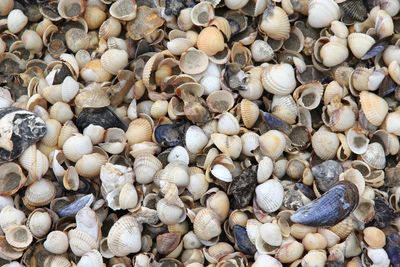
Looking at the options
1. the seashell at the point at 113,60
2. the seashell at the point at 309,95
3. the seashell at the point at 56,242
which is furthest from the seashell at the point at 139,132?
the seashell at the point at 309,95

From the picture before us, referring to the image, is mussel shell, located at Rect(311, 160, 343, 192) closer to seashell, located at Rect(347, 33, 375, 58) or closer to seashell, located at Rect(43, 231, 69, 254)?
seashell, located at Rect(347, 33, 375, 58)

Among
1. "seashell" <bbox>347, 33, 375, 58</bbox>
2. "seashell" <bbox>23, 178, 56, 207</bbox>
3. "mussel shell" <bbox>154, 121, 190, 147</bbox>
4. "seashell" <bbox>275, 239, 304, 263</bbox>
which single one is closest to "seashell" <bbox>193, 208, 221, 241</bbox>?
"seashell" <bbox>275, 239, 304, 263</bbox>

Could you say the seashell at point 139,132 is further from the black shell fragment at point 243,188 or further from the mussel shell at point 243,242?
the mussel shell at point 243,242

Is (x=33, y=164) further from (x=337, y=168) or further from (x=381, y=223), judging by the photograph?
(x=381, y=223)

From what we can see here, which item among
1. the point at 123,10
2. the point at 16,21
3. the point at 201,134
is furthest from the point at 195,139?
the point at 16,21

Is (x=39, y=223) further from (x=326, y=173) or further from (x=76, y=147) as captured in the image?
(x=326, y=173)

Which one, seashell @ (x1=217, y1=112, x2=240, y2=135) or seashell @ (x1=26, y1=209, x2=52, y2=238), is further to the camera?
seashell @ (x1=217, y1=112, x2=240, y2=135)

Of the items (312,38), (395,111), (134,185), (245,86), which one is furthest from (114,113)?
(395,111)
